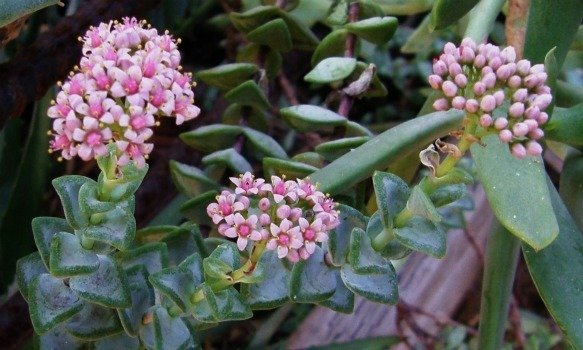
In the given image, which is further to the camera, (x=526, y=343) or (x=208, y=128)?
(x=526, y=343)

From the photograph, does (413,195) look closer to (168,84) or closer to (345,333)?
(168,84)

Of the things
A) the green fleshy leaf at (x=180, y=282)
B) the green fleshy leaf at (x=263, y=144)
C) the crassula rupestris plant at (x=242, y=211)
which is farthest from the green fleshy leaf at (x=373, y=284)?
the green fleshy leaf at (x=263, y=144)

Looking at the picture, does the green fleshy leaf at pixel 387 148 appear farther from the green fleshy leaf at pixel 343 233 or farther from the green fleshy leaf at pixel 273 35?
the green fleshy leaf at pixel 273 35

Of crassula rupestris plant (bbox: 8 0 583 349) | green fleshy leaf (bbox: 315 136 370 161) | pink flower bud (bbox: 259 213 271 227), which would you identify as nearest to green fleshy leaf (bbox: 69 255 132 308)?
crassula rupestris plant (bbox: 8 0 583 349)

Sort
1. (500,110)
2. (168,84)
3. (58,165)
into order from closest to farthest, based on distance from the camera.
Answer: (168,84) < (500,110) < (58,165)

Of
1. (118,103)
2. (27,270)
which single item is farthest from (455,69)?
(27,270)

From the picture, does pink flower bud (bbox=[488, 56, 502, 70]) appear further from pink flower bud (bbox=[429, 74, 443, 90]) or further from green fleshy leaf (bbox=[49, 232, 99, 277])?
green fleshy leaf (bbox=[49, 232, 99, 277])

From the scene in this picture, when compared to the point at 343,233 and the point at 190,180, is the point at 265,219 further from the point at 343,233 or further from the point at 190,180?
the point at 190,180

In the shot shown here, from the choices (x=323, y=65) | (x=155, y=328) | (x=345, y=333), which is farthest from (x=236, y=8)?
(x=155, y=328)
